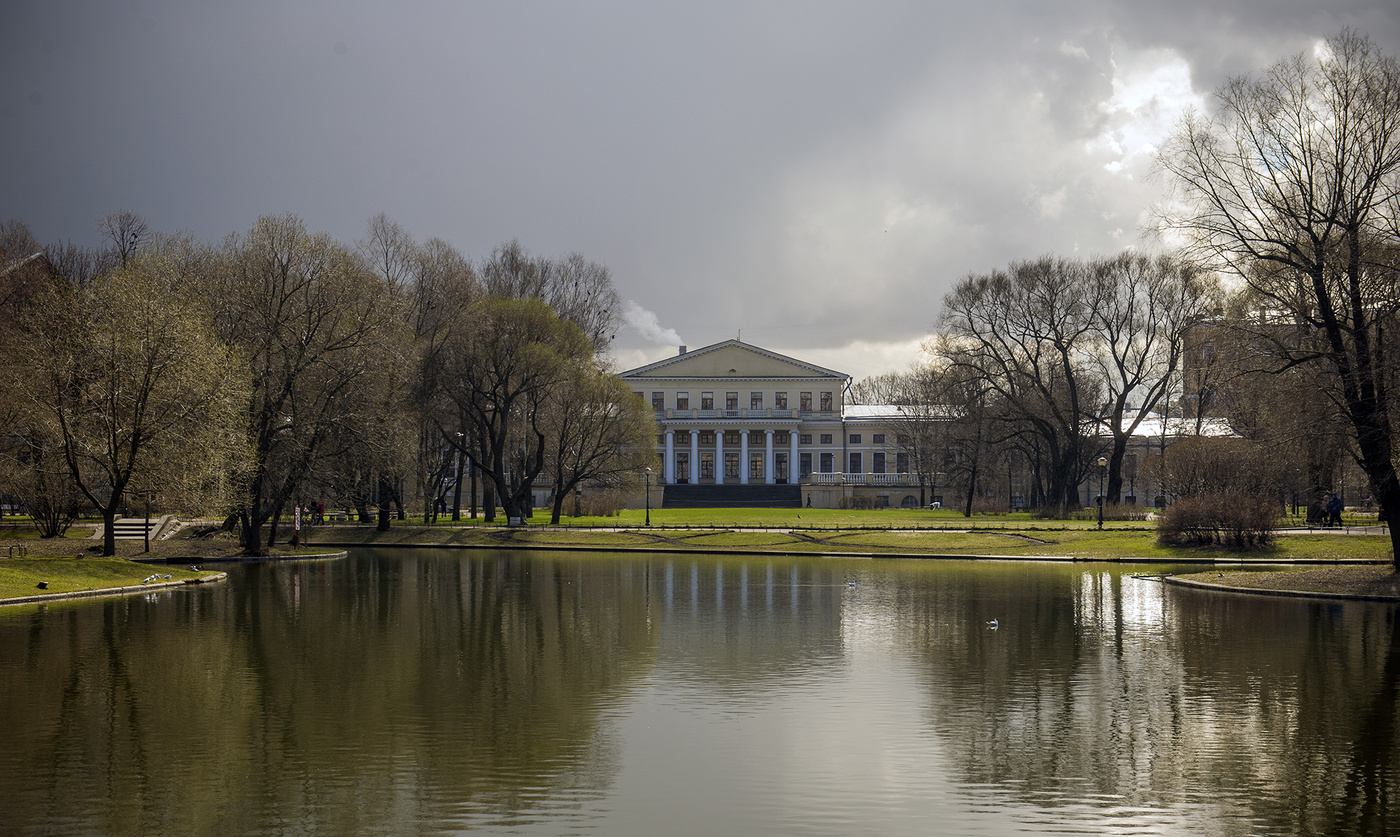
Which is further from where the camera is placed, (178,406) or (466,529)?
(466,529)

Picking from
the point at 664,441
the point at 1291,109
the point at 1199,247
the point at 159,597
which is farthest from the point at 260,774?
the point at 664,441

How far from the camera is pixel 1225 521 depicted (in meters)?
32.1

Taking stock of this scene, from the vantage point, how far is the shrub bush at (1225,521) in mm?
31922

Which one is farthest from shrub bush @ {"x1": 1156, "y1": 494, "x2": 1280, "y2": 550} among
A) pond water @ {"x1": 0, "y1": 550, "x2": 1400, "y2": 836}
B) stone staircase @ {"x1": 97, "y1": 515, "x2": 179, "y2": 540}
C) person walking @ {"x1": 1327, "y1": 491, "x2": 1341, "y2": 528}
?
stone staircase @ {"x1": 97, "y1": 515, "x2": 179, "y2": 540}

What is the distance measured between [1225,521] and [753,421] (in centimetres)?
5991

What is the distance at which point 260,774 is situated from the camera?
8.98 m

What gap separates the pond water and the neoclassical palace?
70.3m

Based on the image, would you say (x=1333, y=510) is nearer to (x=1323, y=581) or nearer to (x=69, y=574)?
(x=1323, y=581)

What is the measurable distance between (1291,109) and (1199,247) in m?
3.82

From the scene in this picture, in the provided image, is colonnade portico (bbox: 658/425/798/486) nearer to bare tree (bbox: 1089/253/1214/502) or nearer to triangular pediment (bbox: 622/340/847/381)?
triangular pediment (bbox: 622/340/847/381)

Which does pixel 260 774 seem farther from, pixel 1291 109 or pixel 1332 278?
pixel 1291 109

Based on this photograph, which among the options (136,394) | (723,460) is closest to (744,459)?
(723,460)

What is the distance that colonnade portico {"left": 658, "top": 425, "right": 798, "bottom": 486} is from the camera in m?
90.4

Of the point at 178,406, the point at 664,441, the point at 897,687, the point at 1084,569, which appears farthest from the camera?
the point at 664,441
